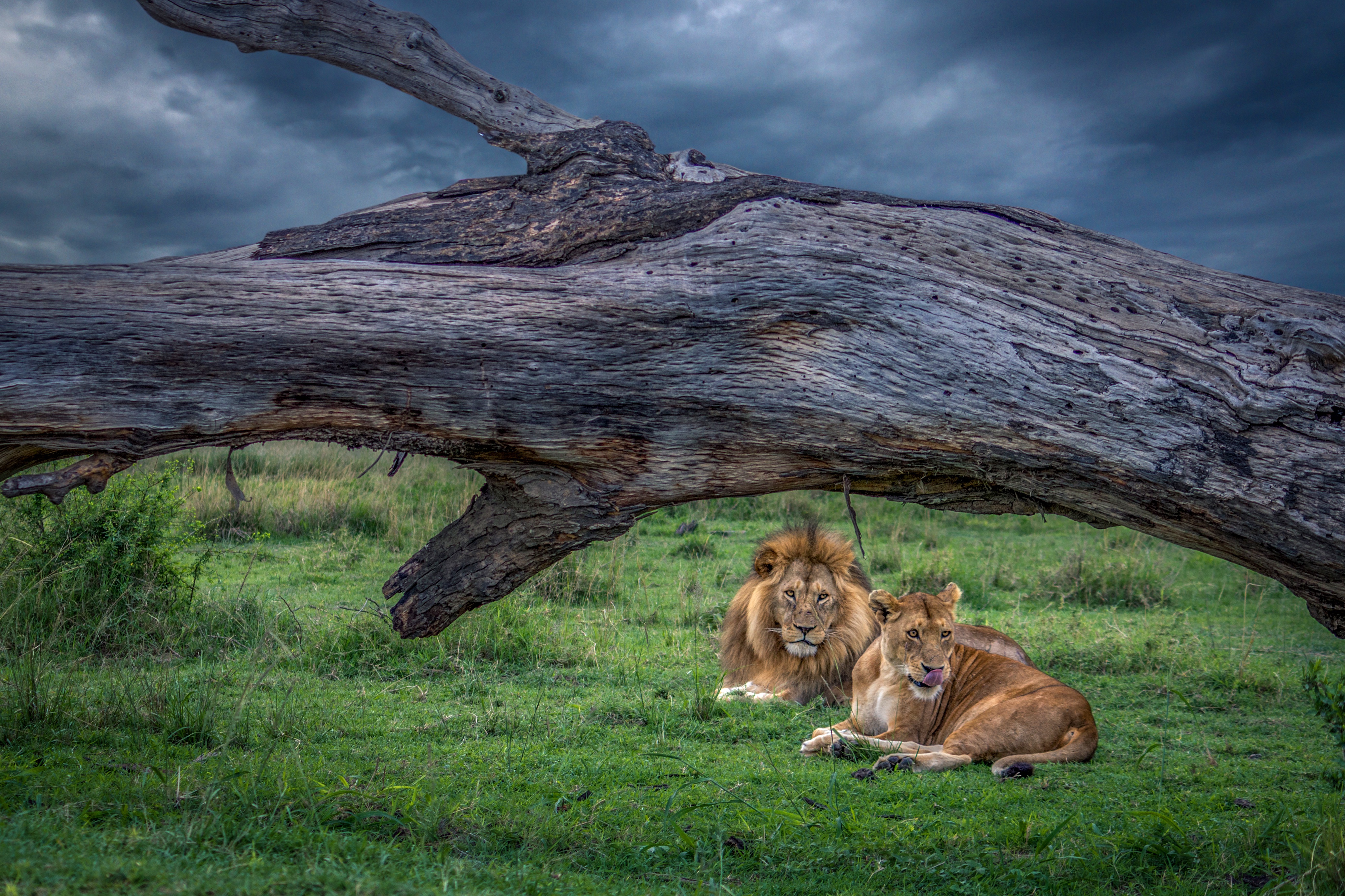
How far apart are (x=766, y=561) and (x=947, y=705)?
5.93 feet

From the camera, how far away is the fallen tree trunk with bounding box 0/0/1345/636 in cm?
405

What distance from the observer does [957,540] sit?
586 inches

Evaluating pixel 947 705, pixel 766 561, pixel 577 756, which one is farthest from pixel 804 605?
pixel 577 756

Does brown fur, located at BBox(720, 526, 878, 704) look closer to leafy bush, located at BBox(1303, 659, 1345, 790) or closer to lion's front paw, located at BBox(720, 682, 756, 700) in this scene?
lion's front paw, located at BBox(720, 682, 756, 700)

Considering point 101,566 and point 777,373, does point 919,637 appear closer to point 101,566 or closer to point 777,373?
point 777,373

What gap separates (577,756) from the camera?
217 inches

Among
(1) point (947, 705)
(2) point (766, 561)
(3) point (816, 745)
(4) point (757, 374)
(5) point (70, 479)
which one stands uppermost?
(4) point (757, 374)

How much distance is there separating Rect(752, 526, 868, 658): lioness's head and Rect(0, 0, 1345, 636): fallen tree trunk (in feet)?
9.70

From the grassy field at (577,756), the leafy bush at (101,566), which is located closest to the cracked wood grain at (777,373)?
the grassy field at (577,756)

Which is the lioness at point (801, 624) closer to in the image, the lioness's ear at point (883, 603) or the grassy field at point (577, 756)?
the grassy field at point (577, 756)

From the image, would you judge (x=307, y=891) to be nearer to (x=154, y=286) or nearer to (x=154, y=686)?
(x=154, y=286)

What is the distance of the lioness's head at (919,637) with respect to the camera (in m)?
6.19

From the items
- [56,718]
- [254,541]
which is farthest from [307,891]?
[254,541]

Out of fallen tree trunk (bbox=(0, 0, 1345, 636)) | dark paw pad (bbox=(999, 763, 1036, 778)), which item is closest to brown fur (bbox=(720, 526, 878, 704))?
dark paw pad (bbox=(999, 763, 1036, 778))
